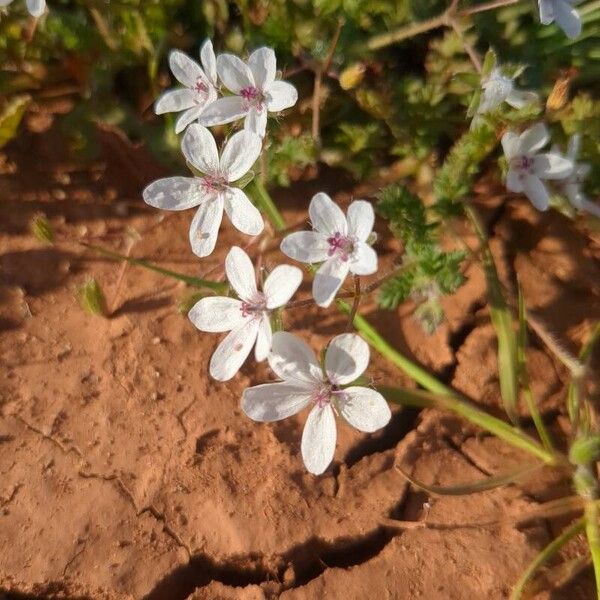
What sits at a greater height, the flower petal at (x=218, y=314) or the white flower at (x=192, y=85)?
the white flower at (x=192, y=85)

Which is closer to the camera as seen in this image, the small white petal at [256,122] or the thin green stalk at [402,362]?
the small white petal at [256,122]

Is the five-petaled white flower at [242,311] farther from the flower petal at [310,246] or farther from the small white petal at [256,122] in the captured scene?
the small white petal at [256,122]

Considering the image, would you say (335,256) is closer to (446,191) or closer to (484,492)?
(446,191)

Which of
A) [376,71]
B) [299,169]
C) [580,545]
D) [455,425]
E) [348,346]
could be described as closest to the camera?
[348,346]

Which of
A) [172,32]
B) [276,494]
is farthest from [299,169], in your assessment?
[276,494]

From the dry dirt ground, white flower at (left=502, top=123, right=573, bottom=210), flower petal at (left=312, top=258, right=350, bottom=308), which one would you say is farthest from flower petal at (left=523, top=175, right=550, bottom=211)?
flower petal at (left=312, top=258, right=350, bottom=308)

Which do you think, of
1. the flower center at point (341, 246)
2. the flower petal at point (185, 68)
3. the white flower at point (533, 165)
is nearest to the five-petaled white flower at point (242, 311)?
the flower center at point (341, 246)
